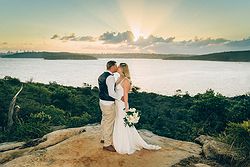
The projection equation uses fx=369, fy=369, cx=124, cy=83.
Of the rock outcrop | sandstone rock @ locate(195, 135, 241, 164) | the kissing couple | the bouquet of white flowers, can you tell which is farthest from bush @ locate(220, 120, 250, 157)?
the bouquet of white flowers

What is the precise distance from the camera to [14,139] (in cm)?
1619

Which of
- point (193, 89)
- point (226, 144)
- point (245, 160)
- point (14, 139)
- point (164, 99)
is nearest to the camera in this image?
point (245, 160)

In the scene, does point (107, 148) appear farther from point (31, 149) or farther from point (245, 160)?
point (245, 160)

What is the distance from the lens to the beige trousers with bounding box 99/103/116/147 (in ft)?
34.9

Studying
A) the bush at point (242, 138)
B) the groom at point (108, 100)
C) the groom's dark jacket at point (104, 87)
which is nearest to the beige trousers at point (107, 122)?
the groom at point (108, 100)

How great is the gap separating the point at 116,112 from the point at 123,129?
556 mm

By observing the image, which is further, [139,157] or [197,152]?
[197,152]

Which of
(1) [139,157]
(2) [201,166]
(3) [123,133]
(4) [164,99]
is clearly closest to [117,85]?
(3) [123,133]

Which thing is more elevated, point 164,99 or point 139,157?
point 139,157

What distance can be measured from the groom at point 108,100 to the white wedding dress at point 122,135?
134 mm

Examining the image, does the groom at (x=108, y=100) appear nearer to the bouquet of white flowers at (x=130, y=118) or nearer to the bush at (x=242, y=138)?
the bouquet of white flowers at (x=130, y=118)

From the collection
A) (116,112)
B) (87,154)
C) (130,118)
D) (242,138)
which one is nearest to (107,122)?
(116,112)

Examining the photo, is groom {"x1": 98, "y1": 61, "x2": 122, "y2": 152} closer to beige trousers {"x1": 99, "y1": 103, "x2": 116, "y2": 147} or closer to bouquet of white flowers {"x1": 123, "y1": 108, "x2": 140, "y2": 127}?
beige trousers {"x1": 99, "y1": 103, "x2": 116, "y2": 147}

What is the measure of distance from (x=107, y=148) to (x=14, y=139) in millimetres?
6933
